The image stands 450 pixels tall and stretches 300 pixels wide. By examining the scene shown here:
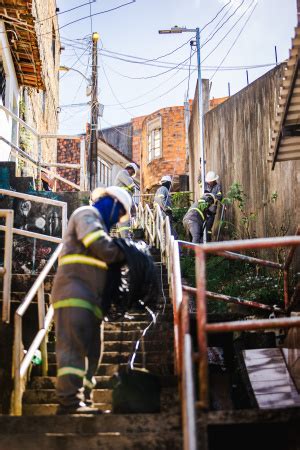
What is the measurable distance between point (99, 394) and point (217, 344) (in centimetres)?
279

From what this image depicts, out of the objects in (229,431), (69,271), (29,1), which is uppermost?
(29,1)

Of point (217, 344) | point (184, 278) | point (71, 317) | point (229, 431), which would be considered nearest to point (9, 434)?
point (71, 317)

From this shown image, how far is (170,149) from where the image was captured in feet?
92.5

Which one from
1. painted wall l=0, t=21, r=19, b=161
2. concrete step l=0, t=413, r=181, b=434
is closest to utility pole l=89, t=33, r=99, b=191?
painted wall l=0, t=21, r=19, b=161

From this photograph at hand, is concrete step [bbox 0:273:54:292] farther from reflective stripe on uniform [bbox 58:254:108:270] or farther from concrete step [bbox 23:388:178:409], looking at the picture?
reflective stripe on uniform [bbox 58:254:108:270]

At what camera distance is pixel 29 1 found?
1094 cm

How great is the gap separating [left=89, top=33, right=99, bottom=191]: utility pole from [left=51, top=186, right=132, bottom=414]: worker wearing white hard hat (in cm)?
1102

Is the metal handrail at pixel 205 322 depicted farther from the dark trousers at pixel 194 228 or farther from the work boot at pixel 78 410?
the dark trousers at pixel 194 228

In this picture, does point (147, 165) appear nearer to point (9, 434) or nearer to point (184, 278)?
point (184, 278)

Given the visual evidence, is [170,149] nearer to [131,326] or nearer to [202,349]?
[131,326]

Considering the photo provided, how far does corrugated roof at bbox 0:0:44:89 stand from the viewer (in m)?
11.2

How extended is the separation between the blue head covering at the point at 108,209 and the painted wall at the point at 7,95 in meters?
7.36

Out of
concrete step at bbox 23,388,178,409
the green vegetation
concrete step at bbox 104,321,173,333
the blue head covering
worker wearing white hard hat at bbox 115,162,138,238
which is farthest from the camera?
worker wearing white hard hat at bbox 115,162,138,238

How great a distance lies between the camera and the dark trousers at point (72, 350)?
445 centimetres
